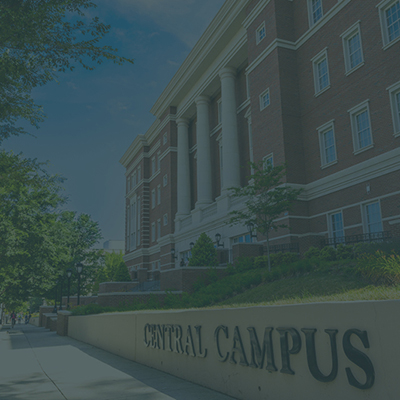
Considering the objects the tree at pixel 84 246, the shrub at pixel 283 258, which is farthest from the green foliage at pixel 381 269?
the tree at pixel 84 246

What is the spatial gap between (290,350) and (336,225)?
61.2 ft

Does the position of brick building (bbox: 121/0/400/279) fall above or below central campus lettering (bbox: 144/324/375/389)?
above

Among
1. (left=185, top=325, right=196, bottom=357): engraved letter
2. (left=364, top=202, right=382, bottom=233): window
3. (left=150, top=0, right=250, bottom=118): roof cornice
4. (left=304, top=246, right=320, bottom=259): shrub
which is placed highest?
(left=150, top=0, right=250, bottom=118): roof cornice

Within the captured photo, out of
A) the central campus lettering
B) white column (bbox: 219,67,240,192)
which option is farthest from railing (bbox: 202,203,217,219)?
the central campus lettering

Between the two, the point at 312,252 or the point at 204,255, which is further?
the point at 204,255

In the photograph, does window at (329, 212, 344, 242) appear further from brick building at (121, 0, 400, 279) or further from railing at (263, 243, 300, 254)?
railing at (263, 243, 300, 254)

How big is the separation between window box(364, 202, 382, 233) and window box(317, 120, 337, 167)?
3.70m

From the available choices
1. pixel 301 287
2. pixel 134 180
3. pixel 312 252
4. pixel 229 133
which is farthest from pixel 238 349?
pixel 134 180

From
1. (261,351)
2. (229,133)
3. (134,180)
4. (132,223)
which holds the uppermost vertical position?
(134,180)

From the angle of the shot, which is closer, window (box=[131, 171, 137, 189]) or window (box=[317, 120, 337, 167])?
window (box=[317, 120, 337, 167])

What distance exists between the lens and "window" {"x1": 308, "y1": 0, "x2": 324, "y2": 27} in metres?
25.7

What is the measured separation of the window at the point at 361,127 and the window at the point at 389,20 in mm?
3056

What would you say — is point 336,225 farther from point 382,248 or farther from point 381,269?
point 381,269

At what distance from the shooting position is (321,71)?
25.4 meters
